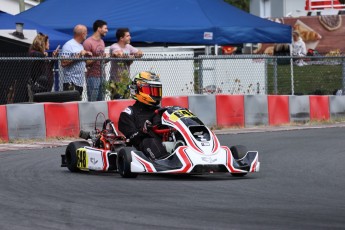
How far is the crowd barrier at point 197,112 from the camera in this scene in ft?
50.0

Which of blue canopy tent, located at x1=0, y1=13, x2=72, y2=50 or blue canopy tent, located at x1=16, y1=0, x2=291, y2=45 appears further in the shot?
blue canopy tent, located at x1=16, y1=0, x2=291, y2=45

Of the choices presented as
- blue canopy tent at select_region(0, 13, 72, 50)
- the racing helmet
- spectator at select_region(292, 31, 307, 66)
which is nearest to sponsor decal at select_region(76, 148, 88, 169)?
the racing helmet

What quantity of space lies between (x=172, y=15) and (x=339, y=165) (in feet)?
33.0

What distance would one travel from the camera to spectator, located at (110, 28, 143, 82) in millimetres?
17047

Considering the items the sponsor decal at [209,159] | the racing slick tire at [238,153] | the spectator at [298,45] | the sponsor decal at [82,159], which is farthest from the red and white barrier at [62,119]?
the spectator at [298,45]

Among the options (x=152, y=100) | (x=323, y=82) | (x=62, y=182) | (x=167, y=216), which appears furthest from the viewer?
(x=323, y=82)

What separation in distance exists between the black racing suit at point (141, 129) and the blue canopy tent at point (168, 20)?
9054 mm

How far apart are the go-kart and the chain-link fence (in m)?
4.77

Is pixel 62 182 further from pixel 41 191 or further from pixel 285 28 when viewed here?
pixel 285 28

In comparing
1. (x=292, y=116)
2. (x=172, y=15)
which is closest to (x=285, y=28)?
(x=172, y=15)

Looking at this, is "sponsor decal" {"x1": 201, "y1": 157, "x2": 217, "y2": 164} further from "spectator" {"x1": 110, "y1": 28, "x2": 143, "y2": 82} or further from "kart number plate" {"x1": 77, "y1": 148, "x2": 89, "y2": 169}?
"spectator" {"x1": 110, "y1": 28, "x2": 143, "y2": 82}

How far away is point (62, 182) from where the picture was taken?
10172 mm

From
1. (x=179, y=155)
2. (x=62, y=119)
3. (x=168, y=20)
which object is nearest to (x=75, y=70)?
(x=62, y=119)

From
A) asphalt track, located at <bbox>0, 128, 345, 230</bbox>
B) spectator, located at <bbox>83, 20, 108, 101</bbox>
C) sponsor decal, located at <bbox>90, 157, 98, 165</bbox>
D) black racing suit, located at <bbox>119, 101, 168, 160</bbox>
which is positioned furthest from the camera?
spectator, located at <bbox>83, 20, 108, 101</bbox>
